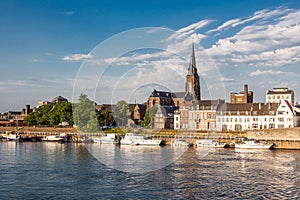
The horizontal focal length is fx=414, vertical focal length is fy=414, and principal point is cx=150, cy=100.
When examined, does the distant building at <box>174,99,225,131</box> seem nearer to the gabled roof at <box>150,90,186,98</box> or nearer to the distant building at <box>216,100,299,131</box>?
the distant building at <box>216,100,299,131</box>

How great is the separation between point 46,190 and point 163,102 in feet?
312

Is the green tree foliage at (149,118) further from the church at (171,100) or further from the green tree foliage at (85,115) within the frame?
the green tree foliage at (85,115)

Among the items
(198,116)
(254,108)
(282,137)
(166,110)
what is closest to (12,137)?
(166,110)

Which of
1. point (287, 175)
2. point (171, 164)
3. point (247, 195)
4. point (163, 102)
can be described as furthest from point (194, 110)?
point (247, 195)

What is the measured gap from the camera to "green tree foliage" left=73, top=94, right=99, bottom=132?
10894 centimetres

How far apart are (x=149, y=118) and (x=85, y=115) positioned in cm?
1732

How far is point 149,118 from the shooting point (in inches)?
4419

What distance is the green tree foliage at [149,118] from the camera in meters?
111

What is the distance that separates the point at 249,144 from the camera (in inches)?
3041

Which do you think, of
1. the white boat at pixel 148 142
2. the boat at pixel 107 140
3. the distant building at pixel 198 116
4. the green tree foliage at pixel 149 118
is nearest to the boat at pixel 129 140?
the white boat at pixel 148 142

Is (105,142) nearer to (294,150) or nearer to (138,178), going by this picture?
(294,150)

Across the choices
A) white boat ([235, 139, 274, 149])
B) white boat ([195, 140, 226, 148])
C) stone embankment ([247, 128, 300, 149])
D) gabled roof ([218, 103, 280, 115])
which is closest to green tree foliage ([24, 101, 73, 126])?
gabled roof ([218, 103, 280, 115])

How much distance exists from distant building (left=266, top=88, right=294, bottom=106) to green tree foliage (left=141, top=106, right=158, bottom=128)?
4644cm

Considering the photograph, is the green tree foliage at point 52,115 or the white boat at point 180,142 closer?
the white boat at point 180,142
